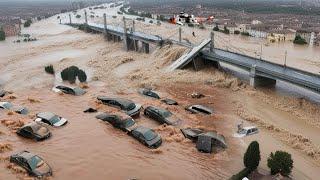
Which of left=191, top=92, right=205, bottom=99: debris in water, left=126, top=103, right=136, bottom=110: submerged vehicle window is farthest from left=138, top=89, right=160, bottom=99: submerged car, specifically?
left=126, top=103, right=136, bottom=110: submerged vehicle window

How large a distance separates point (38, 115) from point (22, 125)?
1.60m

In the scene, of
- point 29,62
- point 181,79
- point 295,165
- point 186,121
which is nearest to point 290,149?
point 295,165

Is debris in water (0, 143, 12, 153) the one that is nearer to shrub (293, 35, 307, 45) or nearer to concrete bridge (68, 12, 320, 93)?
concrete bridge (68, 12, 320, 93)

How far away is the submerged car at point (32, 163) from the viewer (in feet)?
73.6

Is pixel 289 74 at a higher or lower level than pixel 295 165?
higher

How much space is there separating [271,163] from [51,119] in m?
16.9

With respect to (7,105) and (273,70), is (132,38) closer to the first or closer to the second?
(273,70)

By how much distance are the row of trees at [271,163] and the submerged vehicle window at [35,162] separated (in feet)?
36.7

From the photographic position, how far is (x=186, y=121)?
30.4 metres

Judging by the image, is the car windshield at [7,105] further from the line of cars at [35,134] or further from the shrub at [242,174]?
the shrub at [242,174]

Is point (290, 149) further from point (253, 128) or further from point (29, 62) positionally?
point (29, 62)

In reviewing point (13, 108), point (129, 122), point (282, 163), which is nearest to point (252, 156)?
point (282, 163)

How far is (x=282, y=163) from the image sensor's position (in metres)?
21.2

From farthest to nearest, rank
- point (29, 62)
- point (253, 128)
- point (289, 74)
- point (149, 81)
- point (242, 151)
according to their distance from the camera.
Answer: point (29, 62)
point (149, 81)
point (289, 74)
point (253, 128)
point (242, 151)
